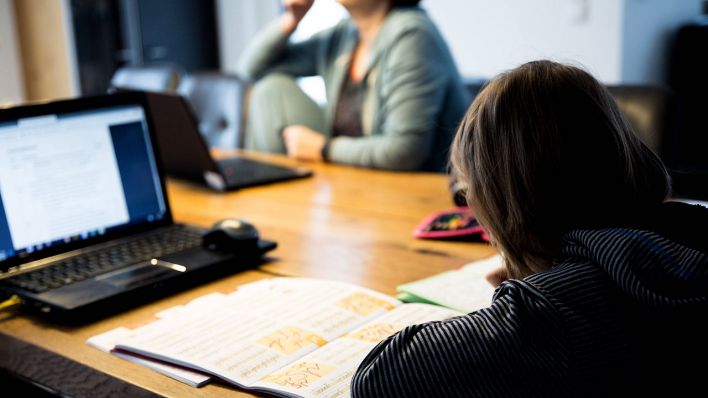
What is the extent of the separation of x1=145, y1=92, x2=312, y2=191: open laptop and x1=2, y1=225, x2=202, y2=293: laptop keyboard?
396mm

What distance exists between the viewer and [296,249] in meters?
1.36

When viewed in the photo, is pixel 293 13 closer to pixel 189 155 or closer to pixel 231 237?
pixel 189 155

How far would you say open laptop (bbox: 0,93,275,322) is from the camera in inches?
43.9

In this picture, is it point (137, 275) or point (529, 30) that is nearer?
point (137, 275)

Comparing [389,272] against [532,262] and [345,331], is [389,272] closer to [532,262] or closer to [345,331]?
[345,331]

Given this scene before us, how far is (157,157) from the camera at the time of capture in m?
1.37

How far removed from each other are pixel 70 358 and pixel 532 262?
0.56 meters

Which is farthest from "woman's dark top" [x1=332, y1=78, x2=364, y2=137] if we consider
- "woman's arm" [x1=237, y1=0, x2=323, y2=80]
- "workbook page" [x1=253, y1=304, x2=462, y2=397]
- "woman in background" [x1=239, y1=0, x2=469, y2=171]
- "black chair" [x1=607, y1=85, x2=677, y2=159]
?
"workbook page" [x1=253, y1=304, x2=462, y2=397]

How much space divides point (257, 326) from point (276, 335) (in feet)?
0.13

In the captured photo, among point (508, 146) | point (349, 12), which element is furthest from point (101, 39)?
point (508, 146)

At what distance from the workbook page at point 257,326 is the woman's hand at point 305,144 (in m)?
1.02

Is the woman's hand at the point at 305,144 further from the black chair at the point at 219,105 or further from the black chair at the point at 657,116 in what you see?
the black chair at the point at 657,116

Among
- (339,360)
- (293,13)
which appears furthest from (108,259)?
(293,13)

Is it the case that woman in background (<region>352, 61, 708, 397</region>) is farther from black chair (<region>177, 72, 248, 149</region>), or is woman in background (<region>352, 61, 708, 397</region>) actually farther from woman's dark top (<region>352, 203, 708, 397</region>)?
black chair (<region>177, 72, 248, 149</region>)
